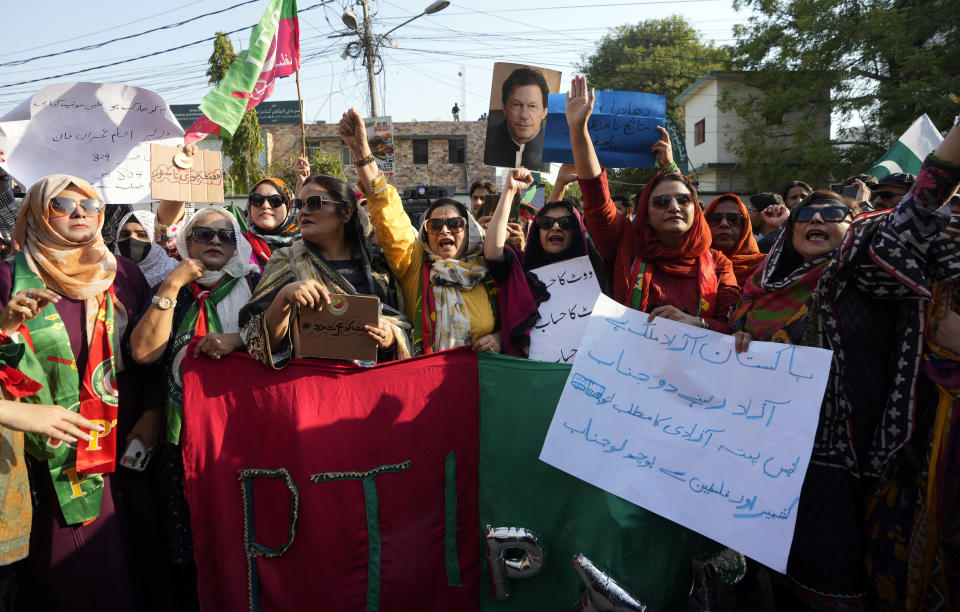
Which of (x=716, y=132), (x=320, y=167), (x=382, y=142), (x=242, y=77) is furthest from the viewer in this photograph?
A: (x=716, y=132)

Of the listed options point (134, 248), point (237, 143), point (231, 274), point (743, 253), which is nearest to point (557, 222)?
point (743, 253)

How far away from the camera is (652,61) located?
2923 centimetres

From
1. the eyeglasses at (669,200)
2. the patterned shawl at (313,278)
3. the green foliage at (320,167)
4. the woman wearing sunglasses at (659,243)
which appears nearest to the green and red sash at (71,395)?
the patterned shawl at (313,278)

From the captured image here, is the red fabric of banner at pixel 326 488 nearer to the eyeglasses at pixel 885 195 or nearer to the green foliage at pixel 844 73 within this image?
the eyeglasses at pixel 885 195

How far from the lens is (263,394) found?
2.59 m

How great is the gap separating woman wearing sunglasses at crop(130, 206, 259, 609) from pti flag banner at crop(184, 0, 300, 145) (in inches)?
63.1

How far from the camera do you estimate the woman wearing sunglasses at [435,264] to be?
9.30ft

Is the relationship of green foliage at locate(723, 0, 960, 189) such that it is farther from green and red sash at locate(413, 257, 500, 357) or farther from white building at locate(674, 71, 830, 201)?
green and red sash at locate(413, 257, 500, 357)

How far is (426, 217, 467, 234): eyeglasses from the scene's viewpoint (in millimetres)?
2926

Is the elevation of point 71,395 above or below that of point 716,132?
below

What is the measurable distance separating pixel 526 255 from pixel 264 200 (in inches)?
61.7

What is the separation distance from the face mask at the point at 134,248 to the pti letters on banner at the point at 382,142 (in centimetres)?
555

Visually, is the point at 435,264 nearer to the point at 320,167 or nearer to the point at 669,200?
the point at 669,200

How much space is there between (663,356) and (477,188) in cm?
436
